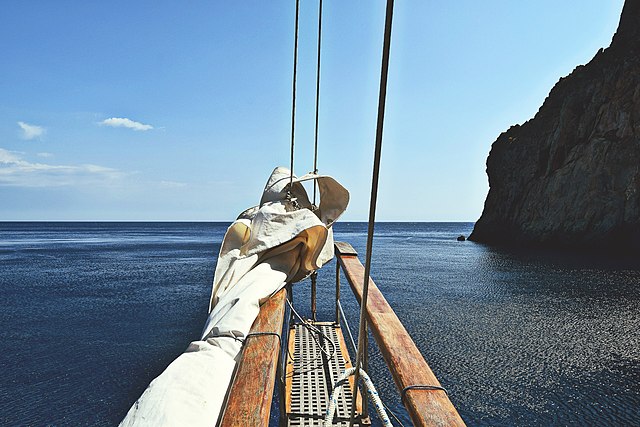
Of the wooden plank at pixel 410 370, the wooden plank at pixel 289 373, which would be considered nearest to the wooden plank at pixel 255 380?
the wooden plank at pixel 410 370

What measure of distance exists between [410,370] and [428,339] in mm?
14045

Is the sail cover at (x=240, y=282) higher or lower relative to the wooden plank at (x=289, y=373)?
higher

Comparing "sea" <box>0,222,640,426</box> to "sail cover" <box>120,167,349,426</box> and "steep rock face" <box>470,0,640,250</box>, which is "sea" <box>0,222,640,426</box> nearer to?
"sail cover" <box>120,167,349,426</box>

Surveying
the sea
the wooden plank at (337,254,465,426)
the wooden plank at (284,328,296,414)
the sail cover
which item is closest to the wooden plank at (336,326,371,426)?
the wooden plank at (284,328,296,414)

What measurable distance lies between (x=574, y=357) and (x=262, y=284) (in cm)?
1398

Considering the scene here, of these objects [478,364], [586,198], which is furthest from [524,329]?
[586,198]

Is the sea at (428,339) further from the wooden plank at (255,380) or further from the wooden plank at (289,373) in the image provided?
the wooden plank at (255,380)

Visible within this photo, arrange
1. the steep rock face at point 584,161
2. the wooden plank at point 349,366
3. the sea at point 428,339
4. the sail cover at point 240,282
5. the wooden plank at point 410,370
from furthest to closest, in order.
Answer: the steep rock face at point 584,161, the sea at point 428,339, the wooden plank at point 349,366, the sail cover at point 240,282, the wooden plank at point 410,370

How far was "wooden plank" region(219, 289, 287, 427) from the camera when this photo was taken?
4.23 feet

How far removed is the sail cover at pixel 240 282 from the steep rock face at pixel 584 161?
129 ft

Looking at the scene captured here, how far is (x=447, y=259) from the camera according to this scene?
132 ft

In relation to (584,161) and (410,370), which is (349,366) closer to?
(410,370)

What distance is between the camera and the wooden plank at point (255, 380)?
1.29 meters

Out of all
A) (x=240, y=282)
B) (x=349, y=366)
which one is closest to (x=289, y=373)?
(x=349, y=366)
